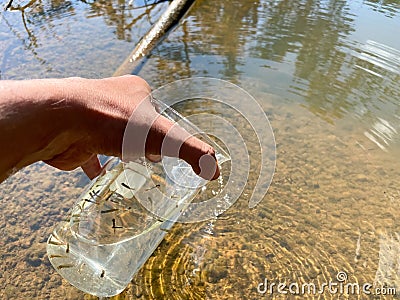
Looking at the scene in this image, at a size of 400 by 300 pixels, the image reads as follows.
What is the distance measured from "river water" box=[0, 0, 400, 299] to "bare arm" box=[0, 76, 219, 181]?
874 millimetres

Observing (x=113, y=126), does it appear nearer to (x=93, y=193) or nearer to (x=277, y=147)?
(x=93, y=193)

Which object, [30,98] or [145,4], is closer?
[30,98]

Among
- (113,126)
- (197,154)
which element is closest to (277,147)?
(197,154)

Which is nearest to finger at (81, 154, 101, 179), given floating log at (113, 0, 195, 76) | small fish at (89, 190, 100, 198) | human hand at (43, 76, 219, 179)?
small fish at (89, 190, 100, 198)

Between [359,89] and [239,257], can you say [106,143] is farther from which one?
[359,89]

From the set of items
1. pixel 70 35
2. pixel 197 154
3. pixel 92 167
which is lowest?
pixel 70 35

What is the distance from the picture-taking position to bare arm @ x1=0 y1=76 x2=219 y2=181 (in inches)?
34.0

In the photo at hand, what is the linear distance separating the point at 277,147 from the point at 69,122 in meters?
1.64

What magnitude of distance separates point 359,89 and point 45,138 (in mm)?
2408

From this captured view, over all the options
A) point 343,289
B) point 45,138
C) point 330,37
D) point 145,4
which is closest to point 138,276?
point 343,289

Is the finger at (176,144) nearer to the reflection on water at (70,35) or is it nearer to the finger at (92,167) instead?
the finger at (92,167)

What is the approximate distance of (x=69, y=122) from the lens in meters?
0.92

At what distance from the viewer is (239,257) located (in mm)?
1812

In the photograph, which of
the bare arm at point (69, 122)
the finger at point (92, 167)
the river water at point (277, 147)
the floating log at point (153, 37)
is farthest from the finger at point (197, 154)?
the floating log at point (153, 37)
